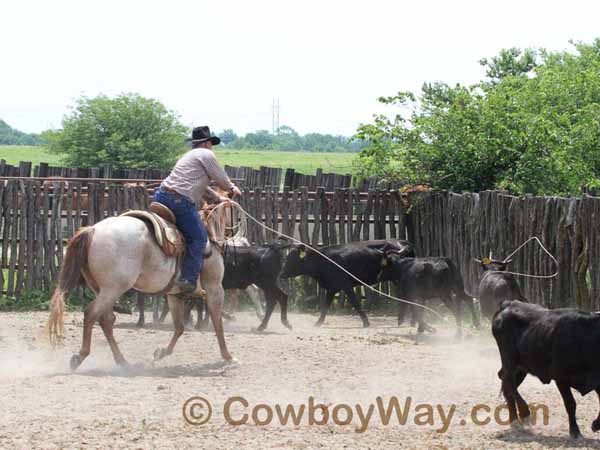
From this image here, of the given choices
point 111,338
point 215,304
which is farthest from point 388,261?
point 111,338

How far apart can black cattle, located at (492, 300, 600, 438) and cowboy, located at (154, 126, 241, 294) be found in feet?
12.0

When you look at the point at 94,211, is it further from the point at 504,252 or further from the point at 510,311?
the point at 510,311

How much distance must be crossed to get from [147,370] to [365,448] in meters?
3.65

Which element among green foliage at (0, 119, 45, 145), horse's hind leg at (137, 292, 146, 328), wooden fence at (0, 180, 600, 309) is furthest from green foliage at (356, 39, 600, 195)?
green foliage at (0, 119, 45, 145)

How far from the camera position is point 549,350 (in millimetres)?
7219

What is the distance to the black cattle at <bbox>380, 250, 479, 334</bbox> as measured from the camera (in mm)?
12766

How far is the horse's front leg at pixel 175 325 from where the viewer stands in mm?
10516

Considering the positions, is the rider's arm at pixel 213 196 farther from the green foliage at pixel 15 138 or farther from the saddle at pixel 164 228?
the green foliage at pixel 15 138

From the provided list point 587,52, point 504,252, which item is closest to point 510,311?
point 504,252

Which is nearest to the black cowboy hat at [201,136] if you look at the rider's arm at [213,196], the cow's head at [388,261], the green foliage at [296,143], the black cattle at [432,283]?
the rider's arm at [213,196]

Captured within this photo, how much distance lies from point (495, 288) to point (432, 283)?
1813 millimetres

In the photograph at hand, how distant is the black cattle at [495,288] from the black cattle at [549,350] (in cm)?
349

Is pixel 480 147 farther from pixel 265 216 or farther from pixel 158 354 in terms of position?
pixel 158 354

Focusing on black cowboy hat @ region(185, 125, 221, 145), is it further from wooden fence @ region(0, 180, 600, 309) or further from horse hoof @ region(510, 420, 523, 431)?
wooden fence @ region(0, 180, 600, 309)
